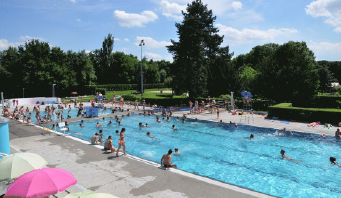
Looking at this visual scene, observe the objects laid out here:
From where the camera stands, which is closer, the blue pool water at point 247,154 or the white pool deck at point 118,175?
the white pool deck at point 118,175

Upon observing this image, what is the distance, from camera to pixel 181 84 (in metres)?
34.9

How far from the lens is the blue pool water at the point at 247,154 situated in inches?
419

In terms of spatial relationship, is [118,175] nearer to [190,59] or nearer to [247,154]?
[247,154]

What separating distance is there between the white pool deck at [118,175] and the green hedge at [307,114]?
17.2 meters

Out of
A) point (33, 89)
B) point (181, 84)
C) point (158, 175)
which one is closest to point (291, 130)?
point (158, 175)

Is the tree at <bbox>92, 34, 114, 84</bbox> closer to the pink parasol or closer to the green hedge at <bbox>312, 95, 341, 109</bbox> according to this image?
the green hedge at <bbox>312, 95, 341, 109</bbox>

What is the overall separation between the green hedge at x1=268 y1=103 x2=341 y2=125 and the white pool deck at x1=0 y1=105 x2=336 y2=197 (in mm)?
17169

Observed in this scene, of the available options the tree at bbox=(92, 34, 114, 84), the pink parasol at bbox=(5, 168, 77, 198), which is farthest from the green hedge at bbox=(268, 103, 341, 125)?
the tree at bbox=(92, 34, 114, 84)

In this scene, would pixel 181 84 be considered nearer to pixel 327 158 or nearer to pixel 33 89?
pixel 327 158

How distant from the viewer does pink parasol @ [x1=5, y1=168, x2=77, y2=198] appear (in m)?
5.25

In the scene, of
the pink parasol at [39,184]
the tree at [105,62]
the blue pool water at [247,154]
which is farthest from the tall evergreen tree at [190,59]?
the tree at [105,62]

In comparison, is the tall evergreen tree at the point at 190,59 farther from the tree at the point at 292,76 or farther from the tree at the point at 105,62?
the tree at the point at 105,62

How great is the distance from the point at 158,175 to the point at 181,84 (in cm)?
2579

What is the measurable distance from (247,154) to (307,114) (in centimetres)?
1133
